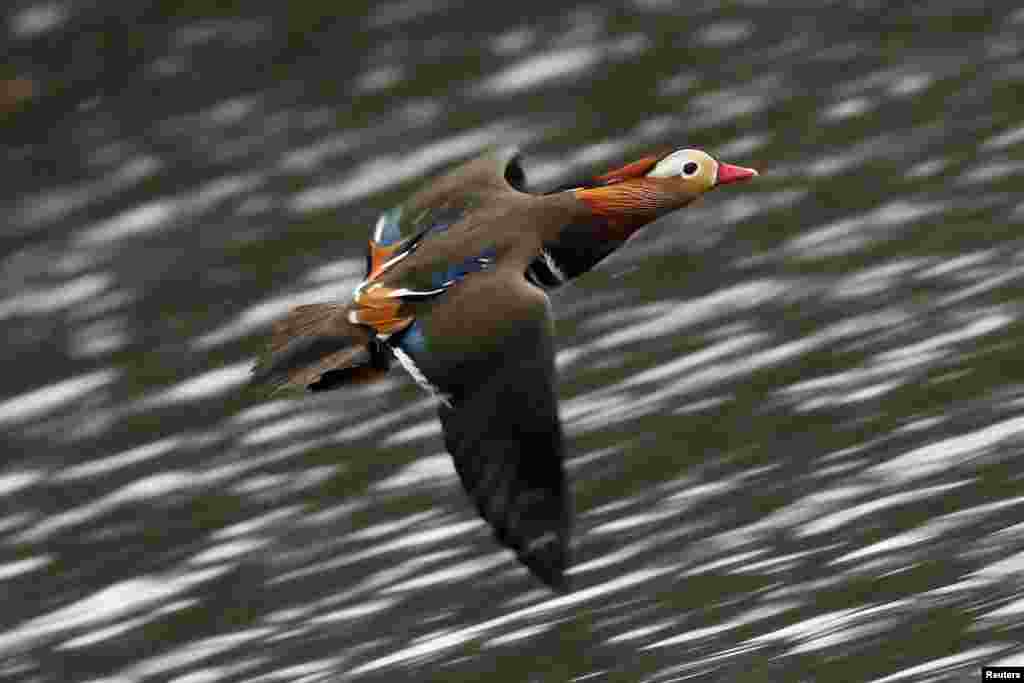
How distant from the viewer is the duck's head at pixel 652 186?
11281 mm

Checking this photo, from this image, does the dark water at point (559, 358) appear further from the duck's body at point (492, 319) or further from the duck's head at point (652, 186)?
the duck's head at point (652, 186)

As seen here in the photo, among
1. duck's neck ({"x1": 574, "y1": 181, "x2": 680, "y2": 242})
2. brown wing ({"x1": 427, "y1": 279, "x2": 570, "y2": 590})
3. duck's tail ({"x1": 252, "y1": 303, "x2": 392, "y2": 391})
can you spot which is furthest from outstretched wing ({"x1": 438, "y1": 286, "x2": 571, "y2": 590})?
duck's neck ({"x1": 574, "y1": 181, "x2": 680, "y2": 242})

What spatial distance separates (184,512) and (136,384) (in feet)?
7.29

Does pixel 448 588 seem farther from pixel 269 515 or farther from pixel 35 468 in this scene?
pixel 35 468

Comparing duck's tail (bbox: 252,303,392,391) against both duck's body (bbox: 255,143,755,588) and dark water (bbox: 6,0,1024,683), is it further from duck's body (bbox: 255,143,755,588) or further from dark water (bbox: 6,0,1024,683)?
Result: dark water (bbox: 6,0,1024,683)

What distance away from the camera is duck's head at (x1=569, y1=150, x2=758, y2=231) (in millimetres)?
11281

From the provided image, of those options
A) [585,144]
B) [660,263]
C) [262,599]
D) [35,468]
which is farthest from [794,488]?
[585,144]

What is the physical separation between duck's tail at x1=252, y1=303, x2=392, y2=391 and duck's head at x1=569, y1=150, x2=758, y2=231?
3.71ft

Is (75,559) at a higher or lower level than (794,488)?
higher

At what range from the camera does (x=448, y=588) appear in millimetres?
13039

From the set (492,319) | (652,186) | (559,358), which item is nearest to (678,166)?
(652,186)

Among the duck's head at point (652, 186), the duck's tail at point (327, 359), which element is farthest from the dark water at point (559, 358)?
the duck's head at point (652, 186)

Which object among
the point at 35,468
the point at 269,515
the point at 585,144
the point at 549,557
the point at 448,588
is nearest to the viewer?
the point at 549,557

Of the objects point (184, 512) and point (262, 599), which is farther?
point (184, 512)
